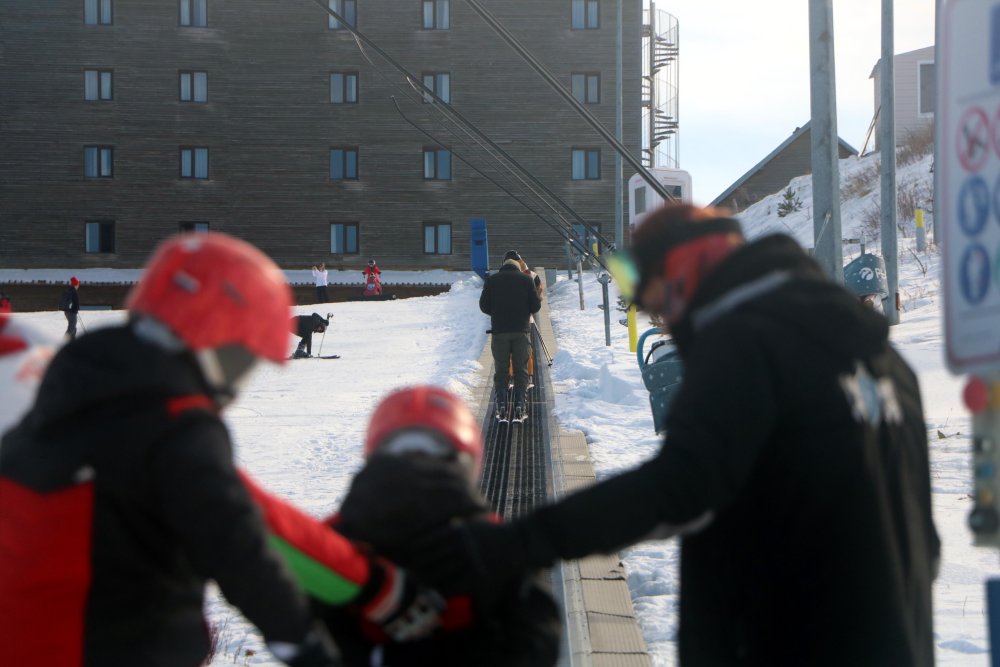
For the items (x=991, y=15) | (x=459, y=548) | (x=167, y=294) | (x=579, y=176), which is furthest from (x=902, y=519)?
(x=579, y=176)

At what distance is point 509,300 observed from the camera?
1247cm

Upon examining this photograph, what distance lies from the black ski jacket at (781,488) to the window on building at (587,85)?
140 feet

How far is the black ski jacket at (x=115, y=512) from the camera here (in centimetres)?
213

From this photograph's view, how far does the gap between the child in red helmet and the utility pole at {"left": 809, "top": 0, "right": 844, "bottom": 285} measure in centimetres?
541

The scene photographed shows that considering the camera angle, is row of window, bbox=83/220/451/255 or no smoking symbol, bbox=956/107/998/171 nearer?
no smoking symbol, bbox=956/107/998/171

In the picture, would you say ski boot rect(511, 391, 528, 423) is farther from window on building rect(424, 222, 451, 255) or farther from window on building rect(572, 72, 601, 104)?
window on building rect(572, 72, 601, 104)

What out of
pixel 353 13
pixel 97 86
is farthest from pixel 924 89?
pixel 97 86

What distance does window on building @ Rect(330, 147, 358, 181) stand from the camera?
4531 centimetres

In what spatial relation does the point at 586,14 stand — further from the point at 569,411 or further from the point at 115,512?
the point at 115,512

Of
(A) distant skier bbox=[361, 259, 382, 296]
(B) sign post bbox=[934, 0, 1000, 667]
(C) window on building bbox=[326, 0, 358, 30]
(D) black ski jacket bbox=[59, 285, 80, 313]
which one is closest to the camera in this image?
(B) sign post bbox=[934, 0, 1000, 667]

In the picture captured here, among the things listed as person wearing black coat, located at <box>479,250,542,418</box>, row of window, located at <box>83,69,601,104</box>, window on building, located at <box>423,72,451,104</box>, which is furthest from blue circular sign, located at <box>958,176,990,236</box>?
window on building, located at <box>423,72,451,104</box>

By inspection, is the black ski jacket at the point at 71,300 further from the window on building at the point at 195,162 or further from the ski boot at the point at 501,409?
the window on building at the point at 195,162

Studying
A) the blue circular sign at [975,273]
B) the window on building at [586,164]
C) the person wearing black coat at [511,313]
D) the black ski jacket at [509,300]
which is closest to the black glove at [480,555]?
the blue circular sign at [975,273]

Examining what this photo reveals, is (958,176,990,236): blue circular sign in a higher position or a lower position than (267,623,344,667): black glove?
higher
